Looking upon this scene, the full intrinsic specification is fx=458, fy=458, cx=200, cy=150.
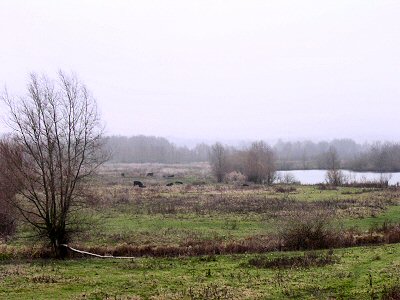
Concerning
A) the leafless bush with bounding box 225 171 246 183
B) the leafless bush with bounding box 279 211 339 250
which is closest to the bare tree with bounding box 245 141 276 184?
the leafless bush with bounding box 225 171 246 183

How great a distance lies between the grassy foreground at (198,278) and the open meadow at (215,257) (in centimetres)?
3

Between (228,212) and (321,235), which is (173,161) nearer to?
(228,212)

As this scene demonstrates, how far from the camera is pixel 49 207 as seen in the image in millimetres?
21625

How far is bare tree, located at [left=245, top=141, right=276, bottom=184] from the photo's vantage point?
7869cm

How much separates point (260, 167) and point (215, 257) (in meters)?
59.2

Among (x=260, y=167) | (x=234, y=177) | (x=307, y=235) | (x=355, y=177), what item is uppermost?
(x=260, y=167)

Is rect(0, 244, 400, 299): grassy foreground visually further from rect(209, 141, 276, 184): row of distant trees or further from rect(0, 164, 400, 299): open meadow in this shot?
rect(209, 141, 276, 184): row of distant trees

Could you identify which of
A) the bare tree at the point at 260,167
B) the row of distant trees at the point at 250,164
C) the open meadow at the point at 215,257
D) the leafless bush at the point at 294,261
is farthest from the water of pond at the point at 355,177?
the leafless bush at the point at 294,261

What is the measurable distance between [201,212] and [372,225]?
42.7 feet

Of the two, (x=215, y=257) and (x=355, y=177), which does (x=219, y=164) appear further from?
(x=215, y=257)

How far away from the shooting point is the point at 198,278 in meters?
16.5

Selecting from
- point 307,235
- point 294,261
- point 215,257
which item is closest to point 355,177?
point 307,235

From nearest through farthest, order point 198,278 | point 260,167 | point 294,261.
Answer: point 198,278, point 294,261, point 260,167

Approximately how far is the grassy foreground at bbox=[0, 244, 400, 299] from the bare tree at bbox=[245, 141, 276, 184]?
58.3m
